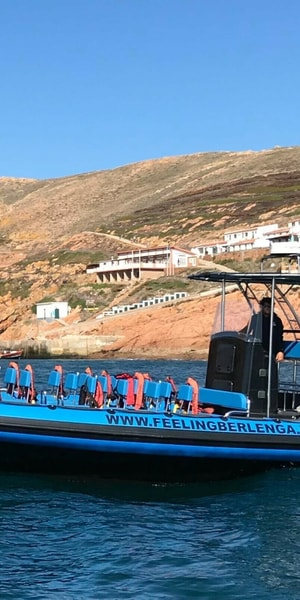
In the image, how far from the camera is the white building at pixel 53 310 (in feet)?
259

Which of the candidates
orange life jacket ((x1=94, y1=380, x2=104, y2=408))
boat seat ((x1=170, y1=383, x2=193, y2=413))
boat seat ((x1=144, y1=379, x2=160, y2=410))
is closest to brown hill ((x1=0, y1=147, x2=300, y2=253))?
boat seat ((x1=144, y1=379, x2=160, y2=410))

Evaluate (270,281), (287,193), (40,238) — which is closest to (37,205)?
(40,238)

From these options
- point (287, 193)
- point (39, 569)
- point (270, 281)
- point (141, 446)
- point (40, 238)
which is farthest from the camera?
point (40, 238)

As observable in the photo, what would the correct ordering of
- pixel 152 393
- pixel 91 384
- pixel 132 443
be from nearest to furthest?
pixel 132 443 < pixel 152 393 < pixel 91 384

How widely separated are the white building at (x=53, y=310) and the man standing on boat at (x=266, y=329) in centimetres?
6334

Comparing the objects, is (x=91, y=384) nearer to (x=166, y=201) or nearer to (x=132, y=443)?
(x=132, y=443)

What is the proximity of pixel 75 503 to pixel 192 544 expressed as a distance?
2809 mm

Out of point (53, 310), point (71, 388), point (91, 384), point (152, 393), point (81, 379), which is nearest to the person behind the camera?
point (152, 393)

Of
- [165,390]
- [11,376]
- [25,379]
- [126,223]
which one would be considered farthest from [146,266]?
[165,390]

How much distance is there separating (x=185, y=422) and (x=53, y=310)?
216ft

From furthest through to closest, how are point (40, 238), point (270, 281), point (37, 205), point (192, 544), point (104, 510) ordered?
point (37, 205) < point (40, 238) < point (270, 281) < point (104, 510) < point (192, 544)

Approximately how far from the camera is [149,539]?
1160cm

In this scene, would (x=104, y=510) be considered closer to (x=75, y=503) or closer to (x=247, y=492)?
(x=75, y=503)

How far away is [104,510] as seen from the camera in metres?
13.2
